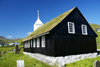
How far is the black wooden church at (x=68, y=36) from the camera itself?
11.1m

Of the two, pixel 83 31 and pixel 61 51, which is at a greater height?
pixel 83 31

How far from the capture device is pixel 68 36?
12406mm

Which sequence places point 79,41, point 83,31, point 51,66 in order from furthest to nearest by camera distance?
point 83,31
point 79,41
point 51,66

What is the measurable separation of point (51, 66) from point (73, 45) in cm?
454

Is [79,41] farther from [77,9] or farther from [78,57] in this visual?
[77,9]

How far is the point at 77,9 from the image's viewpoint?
562 inches

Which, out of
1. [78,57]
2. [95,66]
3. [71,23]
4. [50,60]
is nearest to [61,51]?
[50,60]

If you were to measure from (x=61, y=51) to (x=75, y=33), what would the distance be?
3746 mm

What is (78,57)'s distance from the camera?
1302 cm

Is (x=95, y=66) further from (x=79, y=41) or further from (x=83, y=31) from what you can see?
(x=83, y=31)

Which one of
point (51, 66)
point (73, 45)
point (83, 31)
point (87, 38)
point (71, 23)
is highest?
point (71, 23)

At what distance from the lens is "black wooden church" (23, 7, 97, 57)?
11097 millimetres

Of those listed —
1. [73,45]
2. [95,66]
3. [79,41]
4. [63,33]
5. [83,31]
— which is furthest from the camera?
[83,31]

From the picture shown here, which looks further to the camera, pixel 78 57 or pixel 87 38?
pixel 87 38
